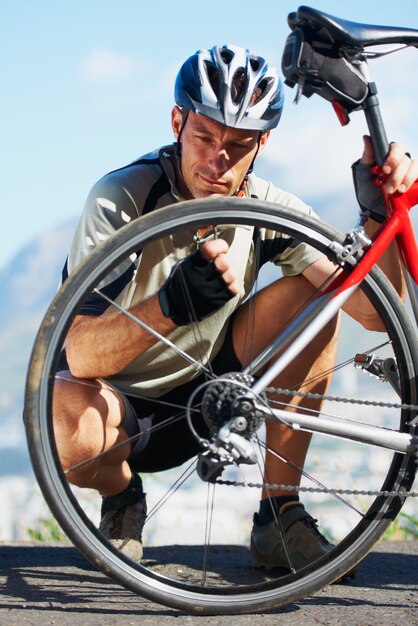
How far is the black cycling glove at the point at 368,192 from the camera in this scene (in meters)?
2.64

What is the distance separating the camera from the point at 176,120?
10.6 feet

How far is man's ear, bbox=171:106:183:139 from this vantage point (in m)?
3.22

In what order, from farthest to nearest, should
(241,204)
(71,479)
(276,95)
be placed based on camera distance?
1. (276,95)
2. (71,479)
3. (241,204)

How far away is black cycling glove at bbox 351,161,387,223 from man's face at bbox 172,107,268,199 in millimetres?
549

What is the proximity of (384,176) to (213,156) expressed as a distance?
698 millimetres

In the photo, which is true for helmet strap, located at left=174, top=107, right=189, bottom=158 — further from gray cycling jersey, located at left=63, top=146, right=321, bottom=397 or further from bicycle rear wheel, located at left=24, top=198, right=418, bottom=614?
bicycle rear wheel, located at left=24, top=198, right=418, bottom=614

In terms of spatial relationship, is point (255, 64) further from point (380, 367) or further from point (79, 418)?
point (79, 418)

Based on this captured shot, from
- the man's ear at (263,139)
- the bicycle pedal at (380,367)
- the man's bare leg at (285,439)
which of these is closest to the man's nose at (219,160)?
the man's ear at (263,139)

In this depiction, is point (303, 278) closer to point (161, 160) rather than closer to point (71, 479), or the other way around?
point (161, 160)

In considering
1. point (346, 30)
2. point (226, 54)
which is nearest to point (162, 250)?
point (226, 54)

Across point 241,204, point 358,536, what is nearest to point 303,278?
point 241,204

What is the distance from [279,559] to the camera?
3174mm

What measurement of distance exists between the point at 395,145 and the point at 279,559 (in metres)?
1.53

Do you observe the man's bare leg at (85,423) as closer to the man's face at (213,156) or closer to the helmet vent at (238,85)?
the man's face at (213,156)
